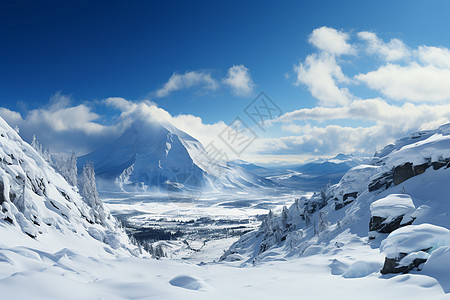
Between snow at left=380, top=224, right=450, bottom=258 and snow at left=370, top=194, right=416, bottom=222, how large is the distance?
16.8 m

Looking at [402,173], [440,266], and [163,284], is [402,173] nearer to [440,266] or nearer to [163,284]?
[440,266]

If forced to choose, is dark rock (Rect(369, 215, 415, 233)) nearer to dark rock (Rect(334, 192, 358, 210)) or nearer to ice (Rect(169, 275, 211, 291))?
ice (Rect(169, 275, 211, 291))

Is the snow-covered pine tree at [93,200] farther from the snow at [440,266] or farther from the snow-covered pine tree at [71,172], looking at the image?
the snow at [440,266]

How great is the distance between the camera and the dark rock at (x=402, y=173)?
43.1 m

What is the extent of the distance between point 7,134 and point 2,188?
84.1 feet

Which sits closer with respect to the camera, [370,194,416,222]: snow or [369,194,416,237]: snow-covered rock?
[369,194,416,237]: snow-covered rock

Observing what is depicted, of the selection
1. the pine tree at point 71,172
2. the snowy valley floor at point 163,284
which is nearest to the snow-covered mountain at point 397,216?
the snowy valley floor at point 163,284

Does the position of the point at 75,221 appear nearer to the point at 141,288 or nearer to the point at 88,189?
the point at 88,189

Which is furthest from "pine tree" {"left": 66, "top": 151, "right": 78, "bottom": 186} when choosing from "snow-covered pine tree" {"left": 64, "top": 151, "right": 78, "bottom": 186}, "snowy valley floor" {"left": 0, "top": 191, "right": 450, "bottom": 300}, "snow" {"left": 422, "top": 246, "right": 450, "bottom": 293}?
"snow" {"left": 422, "top": 246, "right": 450, "bottom": 293}

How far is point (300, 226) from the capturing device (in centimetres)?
7475

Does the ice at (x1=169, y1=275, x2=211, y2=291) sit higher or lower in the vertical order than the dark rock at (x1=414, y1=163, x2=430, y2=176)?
lower

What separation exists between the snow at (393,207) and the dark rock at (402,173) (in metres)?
17.0

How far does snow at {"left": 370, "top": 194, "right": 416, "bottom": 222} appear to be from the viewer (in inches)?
A: 1100

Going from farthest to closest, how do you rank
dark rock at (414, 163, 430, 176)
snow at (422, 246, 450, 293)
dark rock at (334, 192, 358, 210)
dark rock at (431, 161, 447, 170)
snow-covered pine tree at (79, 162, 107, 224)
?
1. dark rock at (334, 192, 358, 210)
2. snow-covered pine tree at (79, 162, 107, 224)
3. dark rock at (414, 163, 430, 176)
4. dark rock at (431, 161, 447, 170)
5. snow at (422, 246, 450, 293)
